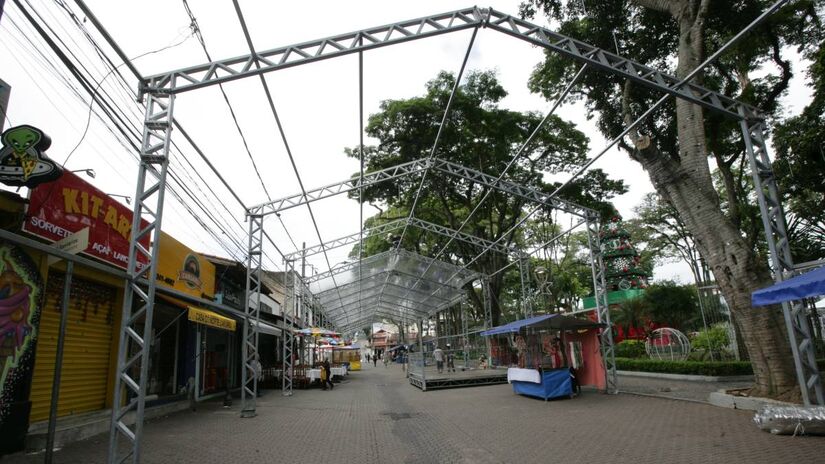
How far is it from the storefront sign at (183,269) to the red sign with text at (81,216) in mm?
712

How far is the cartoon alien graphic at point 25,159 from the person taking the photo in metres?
6.06

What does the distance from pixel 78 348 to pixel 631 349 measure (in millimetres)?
24951

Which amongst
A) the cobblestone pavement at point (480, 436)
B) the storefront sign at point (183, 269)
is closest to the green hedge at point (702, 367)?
the cobblestone pavement at point (480, 436)

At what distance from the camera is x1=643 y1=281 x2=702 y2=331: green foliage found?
26656mm

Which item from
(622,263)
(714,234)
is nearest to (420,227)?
(714,234)

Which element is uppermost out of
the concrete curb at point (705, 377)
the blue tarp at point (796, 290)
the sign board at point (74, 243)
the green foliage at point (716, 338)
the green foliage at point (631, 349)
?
the sign board at point (74, 243)

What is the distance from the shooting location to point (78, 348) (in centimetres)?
848

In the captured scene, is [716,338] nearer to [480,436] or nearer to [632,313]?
[632,313]

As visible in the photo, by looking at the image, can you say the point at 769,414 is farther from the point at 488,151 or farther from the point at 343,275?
the point at 343,275

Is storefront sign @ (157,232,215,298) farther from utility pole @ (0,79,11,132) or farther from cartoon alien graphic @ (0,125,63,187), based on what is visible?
cartoon alien graphic @ (0,125,63,187)

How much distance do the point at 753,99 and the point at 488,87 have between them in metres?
9.86

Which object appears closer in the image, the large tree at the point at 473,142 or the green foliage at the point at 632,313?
the large tree at the point at 473,142

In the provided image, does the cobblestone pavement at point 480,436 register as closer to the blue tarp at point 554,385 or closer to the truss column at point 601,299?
the blue tarp at point 554,385

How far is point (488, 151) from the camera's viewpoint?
20219 millimetres
